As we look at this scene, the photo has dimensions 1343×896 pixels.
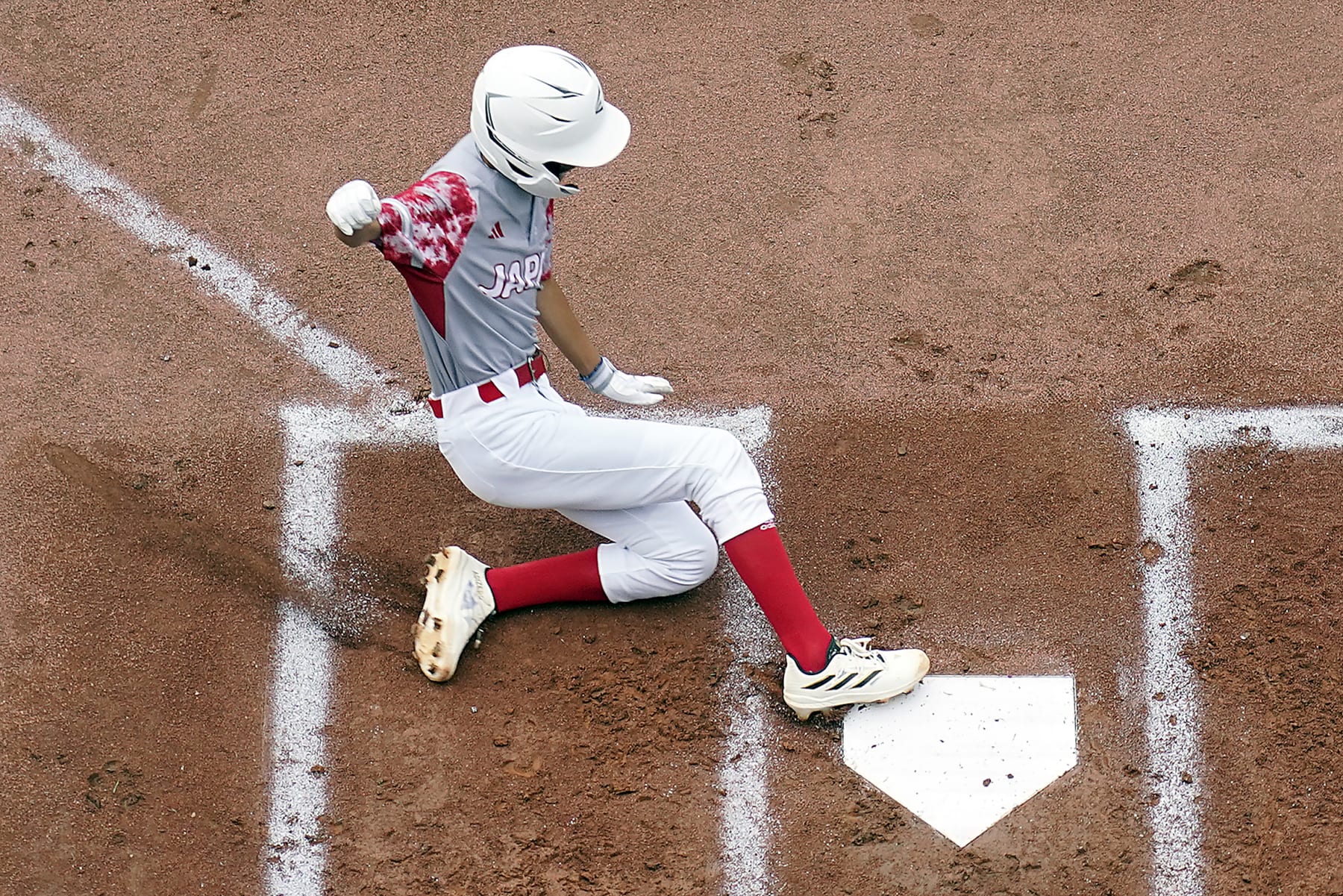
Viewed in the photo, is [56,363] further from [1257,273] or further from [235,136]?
[1257,273]

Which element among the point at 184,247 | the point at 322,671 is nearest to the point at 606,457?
the point at 322,671

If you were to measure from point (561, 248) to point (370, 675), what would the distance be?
178 centimetres

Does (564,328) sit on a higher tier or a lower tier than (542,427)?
higher

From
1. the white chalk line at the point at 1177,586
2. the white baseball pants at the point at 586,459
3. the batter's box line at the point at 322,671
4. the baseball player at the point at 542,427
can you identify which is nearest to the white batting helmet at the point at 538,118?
the baseball player at the point at 542,427

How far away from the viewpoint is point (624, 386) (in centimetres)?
419

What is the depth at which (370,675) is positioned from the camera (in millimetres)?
4117

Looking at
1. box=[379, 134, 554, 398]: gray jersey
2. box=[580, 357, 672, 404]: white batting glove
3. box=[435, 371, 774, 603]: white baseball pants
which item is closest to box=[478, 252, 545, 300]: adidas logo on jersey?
box=[379, 134, 554, 398]: gray jersey

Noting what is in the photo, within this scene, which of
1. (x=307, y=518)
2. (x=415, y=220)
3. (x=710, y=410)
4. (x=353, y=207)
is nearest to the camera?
(x=353, y=207)

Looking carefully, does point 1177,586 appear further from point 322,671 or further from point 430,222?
point 322,671

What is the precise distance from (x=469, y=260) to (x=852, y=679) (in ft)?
5.12

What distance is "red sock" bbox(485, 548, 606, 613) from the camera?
163 inches

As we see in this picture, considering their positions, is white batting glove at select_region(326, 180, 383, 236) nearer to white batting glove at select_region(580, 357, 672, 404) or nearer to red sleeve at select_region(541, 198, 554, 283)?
red sleeve at select_region(541, 198, 554, 283)

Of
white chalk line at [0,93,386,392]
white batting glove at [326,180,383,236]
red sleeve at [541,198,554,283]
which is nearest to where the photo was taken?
white batting glove at [326,180,383,236]

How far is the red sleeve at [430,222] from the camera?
11.1ft
